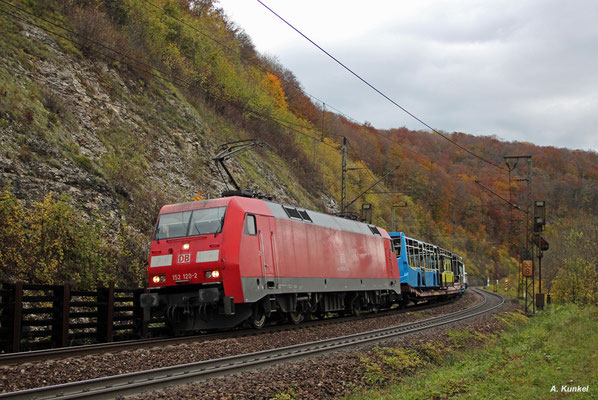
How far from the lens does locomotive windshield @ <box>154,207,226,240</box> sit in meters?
14.7

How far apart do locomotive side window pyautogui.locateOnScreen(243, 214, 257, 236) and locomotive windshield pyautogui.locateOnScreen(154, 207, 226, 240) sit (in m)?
0.67

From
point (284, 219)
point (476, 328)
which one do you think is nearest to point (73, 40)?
point (284, 219)

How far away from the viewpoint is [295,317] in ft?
59.2

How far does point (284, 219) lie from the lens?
17.0m

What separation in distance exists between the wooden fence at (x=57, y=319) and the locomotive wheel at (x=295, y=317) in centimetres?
497

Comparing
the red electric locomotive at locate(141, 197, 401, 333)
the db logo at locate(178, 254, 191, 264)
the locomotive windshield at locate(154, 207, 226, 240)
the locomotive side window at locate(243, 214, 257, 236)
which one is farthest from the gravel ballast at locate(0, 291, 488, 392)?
the locomotive windshield at locate(154, 207, 226, 240)

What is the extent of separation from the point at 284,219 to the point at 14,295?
25.9 ft

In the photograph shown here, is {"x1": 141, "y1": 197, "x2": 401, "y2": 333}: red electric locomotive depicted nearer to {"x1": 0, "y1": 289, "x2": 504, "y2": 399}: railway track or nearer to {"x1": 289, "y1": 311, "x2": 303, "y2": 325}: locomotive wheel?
{"x1": 289, "y1": 311, "x2": 303, "y2": 325}: locomotive wheel

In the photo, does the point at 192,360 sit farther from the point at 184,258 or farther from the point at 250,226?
the point at 250,226

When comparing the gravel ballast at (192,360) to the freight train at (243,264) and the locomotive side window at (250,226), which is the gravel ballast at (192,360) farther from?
the locomotive side window at (250,226)

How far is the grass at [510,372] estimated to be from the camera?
8.24 meters

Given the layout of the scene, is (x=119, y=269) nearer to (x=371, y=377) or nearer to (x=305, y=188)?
(x=371, y=377)

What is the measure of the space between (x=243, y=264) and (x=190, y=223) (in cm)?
195

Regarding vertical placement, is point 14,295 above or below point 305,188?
below
